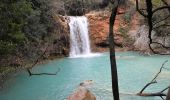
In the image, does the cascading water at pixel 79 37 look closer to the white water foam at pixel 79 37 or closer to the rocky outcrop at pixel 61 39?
the white water foam at pixel 79 37

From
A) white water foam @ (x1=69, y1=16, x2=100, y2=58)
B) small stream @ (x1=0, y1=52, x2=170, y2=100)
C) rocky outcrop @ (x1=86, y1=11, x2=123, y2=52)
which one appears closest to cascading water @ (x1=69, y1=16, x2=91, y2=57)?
white water foam @ (x1=69, y1=16, x2=100, y2=58)

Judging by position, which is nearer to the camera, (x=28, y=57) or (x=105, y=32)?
(x=28, y=57)

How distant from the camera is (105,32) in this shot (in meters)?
31.9

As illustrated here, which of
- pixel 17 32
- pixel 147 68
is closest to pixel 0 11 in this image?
pixel 17 32

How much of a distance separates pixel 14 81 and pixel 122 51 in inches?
543

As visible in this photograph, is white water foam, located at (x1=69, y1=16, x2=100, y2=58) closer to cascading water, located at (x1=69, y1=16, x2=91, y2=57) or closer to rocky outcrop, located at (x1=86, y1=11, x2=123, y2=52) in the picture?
cascading water, located at (x1=69, y1=16, x2=91, y2=57)

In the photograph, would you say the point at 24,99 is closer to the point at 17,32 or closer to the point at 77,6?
the point at 17,32

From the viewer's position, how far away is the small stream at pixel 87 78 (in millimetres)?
14818

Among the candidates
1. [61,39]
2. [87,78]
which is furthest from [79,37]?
[87,78]

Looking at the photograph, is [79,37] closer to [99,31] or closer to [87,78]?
[99,31]

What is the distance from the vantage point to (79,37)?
31.5m

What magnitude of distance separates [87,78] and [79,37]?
43.8 feet

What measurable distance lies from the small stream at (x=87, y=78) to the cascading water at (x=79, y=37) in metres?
5.13

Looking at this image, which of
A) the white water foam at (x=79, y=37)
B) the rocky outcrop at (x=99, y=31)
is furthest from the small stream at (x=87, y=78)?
the rocky outcrop at (x=99, y=31)
